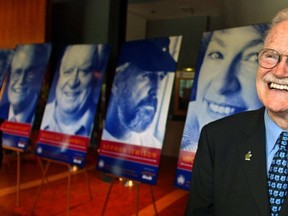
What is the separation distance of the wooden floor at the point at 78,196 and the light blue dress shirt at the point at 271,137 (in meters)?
1.48

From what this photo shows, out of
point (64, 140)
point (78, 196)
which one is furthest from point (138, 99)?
point (78, 196)

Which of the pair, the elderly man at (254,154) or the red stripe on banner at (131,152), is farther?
the red stripe on banner at (131,152)

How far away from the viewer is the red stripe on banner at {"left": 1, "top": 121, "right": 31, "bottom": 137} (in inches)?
135

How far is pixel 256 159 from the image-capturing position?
→ 1180 millimetres

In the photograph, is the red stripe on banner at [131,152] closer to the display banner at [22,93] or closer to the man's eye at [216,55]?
the man's eye at [216,55]

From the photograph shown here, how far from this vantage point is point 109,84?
530 cm

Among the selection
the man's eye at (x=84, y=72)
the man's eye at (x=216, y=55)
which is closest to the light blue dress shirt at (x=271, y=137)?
the man's eye at (x=216, y=55)

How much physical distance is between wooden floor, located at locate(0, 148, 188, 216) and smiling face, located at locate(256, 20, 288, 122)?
1594mm

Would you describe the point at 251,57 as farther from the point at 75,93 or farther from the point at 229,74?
the point at 75,93

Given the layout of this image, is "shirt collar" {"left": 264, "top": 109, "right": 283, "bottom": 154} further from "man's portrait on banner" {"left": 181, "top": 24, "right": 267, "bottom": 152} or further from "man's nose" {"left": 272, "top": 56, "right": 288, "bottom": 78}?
"man's portrait on banner" {"left": 181, "top": 24, "right": 267, "bottom": 152}

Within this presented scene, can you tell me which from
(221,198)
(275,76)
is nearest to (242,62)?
(275,76)

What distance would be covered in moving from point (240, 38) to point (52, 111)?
2.01 m

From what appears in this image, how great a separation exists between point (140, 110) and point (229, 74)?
0.77m

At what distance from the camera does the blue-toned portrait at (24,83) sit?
3521mm
